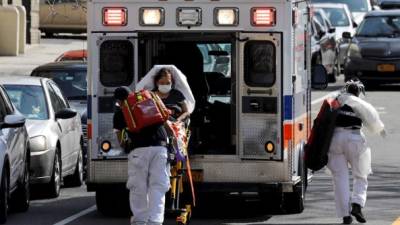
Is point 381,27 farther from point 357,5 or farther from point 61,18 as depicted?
point 61,18

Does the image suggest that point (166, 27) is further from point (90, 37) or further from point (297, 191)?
point (297, 191)

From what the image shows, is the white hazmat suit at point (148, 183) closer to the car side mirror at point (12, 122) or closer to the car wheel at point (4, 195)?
the car wheel at point (4, 195)

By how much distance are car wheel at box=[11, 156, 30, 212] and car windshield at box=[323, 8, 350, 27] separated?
25.2 m

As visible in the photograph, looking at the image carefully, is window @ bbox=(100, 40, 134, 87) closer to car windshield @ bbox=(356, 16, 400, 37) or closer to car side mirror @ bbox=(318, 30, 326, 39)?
car windshield @ bbox=(356, 16, 400, 37)

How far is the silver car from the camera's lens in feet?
54.3

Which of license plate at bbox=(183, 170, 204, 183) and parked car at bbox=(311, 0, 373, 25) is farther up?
parked car at bbox=(311, 0, 373, 25)

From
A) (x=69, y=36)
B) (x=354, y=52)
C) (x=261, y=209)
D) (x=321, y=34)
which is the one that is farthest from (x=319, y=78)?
(x=69, y=36)

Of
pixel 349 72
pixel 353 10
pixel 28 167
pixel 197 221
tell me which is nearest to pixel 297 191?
pixel 197 221

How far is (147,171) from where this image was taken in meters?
12.7

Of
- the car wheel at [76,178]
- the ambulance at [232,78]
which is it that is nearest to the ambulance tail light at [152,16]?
the ambulance at [232,78]

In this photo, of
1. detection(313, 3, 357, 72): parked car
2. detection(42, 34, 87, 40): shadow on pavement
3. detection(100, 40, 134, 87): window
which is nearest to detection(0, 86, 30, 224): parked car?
detection(100, 40, 134, 87): window

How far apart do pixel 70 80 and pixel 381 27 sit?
43.6ft

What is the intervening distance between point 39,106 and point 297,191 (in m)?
4.21

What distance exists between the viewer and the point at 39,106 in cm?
1766
